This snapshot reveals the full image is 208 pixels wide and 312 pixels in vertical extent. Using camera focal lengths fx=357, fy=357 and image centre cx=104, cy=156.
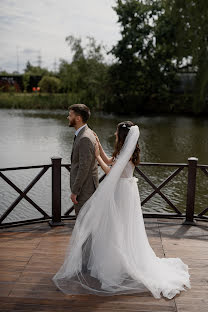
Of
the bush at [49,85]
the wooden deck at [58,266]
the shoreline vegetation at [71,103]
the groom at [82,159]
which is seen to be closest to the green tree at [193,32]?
the groom at [82,159]

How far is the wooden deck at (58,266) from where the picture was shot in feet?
10.5

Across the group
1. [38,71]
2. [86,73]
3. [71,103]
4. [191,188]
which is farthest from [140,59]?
[38,71]

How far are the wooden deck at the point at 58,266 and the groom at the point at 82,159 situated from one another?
824 mm

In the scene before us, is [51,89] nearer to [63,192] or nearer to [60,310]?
[63,192]

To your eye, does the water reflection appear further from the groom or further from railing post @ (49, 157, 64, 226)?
the groom

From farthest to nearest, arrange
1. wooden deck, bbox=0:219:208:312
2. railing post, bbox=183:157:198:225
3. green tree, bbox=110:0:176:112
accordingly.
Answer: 1. green tree, bbox=110:0:176:112
2. railing post, bbox=183:157:198:225
3. wooden deck, bbox=0:219:208:312

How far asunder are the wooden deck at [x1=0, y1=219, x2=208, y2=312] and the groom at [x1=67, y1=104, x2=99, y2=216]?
0.82 meters

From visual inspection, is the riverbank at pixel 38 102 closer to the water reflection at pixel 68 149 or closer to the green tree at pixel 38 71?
the water reflection at pixel 68 149

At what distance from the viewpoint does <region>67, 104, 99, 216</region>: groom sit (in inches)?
143

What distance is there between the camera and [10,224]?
508 cm

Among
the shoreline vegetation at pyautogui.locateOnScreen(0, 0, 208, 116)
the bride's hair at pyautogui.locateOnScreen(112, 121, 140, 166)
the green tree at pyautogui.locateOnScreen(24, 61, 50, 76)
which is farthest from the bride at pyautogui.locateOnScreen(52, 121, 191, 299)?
the green tree at pyautogui.locateOnScreen(24, 61, 50, 76)

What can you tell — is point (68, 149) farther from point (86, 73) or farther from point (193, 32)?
point (86, 73)

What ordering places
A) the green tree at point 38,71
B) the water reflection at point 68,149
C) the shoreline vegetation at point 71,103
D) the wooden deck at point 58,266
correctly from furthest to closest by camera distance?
the green tree at point 38,71 → the shoreline vegetation at point 71,103 → the water reflection at point 68,149 → the wooden deck at point 58,266

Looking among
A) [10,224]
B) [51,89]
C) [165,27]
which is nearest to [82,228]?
[10,224]
